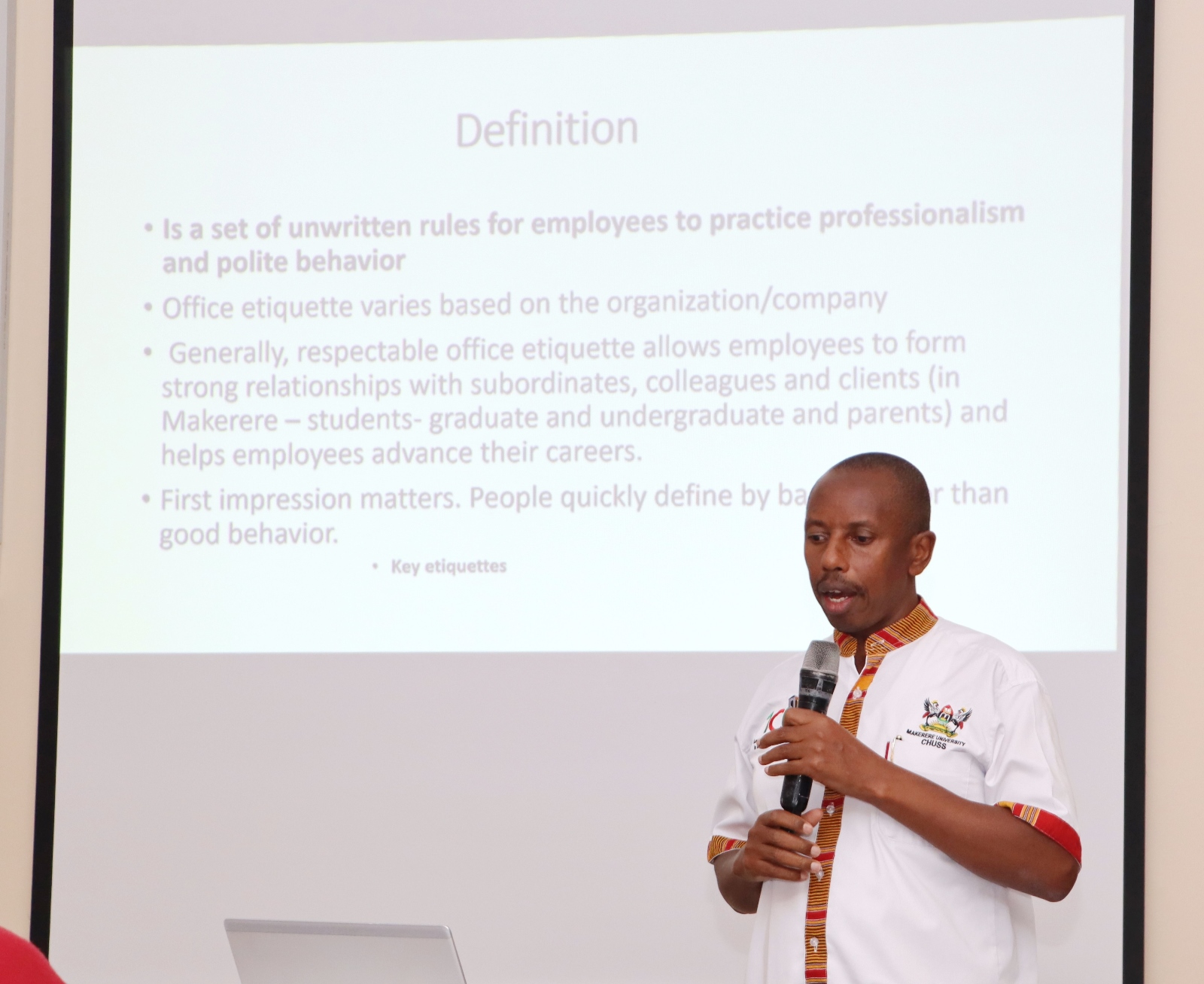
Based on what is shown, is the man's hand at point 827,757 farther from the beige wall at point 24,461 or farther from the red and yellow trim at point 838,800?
the beige wall at point 24,461

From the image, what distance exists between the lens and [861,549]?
177cm

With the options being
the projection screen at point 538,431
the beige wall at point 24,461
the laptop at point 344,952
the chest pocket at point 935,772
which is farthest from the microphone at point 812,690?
the beige wall at point 24,461

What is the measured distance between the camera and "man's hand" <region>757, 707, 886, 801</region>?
1624 millimetres

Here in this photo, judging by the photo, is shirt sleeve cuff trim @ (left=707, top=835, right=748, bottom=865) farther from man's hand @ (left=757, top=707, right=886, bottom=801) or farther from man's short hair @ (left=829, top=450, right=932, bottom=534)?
man's short hair @ (left=829, top=450, right=932, bottom=534)

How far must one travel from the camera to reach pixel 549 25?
3.00m

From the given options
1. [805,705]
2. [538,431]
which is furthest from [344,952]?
[538,431]

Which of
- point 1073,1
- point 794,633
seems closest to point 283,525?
point 794,633

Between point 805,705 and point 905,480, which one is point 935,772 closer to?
point 805,705

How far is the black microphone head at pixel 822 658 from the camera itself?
174 centimetres

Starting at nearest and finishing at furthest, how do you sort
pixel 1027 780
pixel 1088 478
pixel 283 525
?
1. pixel 1027 780
2. pixel 1088 478
3. pixel 283 525

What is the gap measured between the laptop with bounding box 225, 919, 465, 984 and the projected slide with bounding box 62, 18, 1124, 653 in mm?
1359

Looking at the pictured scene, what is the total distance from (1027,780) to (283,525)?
72.2 inches

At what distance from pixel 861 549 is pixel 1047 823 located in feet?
1.39

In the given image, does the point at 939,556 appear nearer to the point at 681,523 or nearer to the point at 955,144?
the point at 681,523
